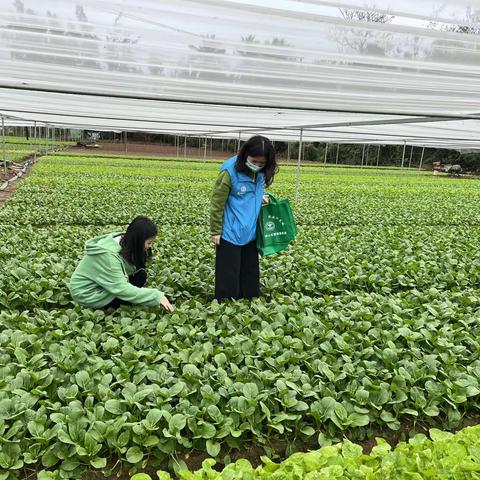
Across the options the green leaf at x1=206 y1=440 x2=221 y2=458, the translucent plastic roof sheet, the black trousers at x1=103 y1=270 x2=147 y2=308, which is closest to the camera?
the green leaf at x1=206 y1=440 x2=221 y2=458

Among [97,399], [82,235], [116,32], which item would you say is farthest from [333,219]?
[97,399]

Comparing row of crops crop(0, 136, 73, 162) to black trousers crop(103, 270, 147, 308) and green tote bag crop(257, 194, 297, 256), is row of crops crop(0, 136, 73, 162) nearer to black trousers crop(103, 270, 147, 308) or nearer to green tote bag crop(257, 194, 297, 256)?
black trousers crop(103, 270, 147, 308)

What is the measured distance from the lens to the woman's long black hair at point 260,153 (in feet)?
13.8

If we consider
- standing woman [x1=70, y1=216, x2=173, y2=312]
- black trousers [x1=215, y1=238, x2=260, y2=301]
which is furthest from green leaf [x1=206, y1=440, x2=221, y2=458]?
black trousers [x1=215, y1=238, x2=260, y2=301]

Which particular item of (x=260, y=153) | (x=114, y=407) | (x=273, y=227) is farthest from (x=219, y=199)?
(x=114, y=407)

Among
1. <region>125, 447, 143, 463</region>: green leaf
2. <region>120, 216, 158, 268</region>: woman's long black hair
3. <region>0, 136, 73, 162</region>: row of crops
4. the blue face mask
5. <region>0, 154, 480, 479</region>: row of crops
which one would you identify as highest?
the blue face mask

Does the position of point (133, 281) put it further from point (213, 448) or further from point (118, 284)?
point (213, 448)

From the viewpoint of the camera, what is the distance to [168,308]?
4258 mm

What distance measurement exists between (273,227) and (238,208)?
51cm

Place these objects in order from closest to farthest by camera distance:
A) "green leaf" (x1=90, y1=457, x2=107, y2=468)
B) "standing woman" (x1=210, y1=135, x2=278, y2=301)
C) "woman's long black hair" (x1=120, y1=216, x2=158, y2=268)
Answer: "green leaf" (x1=90, y1=457, x2=107, y2=468) < "woman's long black hair" (x1=120, y1=216, x2=158, y2=268) < "standing woman" (x1=210, y1=135, x2=278, y2=301)

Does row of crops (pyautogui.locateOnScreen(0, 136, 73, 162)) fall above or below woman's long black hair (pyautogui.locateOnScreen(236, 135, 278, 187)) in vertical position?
below

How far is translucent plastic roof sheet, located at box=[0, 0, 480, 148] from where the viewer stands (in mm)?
3682

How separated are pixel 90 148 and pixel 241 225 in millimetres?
44976

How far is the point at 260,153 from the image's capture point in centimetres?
422
